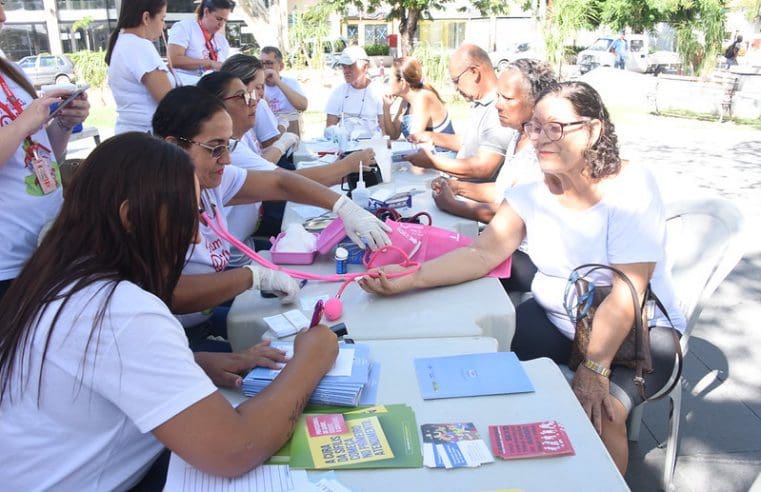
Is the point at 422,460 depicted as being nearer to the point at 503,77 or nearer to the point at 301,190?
the point at 301,190

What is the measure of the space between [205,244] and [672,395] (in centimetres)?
171

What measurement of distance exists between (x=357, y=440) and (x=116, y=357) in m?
0.49

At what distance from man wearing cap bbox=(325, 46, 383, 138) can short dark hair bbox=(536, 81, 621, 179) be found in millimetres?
3273

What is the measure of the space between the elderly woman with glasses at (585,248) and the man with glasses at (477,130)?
1.34 meters

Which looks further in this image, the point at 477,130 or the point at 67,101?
the point at 477,130

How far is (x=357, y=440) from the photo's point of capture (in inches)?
46.9

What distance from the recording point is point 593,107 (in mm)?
1948

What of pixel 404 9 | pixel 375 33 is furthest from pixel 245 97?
pixel 375 33

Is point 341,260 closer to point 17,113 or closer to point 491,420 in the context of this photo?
point 491,420

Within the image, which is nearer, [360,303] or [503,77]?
[360,303]

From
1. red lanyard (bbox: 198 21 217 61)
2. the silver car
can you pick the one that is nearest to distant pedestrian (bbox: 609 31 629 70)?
Answer: the silver car

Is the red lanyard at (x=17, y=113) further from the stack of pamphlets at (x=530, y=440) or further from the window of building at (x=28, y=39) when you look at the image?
the window of building at (x=28, y=39)

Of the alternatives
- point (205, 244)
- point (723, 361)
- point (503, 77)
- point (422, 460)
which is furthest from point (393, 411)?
point (723, 361)

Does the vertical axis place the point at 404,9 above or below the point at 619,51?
above
